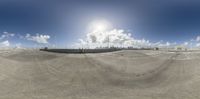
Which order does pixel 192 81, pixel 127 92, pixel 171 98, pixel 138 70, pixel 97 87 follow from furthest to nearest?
pixel 138 70 < pixel 192 81 < pixel 97 87 < pixel 127 92 < pixel 171 98

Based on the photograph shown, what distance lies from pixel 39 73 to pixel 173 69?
22.6m

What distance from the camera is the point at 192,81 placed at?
20.1 m

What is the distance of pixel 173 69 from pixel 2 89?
25911mm

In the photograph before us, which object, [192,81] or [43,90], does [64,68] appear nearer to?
[43,90]

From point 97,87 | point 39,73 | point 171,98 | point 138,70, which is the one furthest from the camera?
point 138,70

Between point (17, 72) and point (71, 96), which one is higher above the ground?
point (17, 72)

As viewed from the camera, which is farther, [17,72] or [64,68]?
[64,68]

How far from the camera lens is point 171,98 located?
49.4 ft

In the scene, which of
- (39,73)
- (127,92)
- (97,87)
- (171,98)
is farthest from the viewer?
(39,73)

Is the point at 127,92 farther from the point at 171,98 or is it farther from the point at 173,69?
the point at 173,69

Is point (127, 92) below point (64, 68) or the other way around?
below

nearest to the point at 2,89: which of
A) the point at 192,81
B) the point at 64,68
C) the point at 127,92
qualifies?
the point at 64,68

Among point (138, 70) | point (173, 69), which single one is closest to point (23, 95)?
point (138, 70)

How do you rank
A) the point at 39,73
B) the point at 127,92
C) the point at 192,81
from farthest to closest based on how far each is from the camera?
the point at 39,73
the point at 192,81
the point at 127,92
